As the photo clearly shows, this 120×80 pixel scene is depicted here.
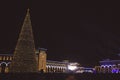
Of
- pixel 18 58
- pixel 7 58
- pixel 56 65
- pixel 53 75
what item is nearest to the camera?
pixel 53 75

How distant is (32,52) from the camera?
121 feet

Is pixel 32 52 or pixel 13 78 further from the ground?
pixel 32 52

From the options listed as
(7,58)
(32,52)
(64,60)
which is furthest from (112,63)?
(32,52)

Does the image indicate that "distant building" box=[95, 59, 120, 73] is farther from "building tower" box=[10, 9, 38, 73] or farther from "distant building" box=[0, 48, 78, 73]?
"building tower" box=[10, 9, 38, 73]

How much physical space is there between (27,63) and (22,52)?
1772 mm

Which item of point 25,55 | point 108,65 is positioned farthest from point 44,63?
point 25,55

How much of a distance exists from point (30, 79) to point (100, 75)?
9.92 metres

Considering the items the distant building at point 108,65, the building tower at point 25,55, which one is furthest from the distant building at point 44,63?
the building tower at point 25,55

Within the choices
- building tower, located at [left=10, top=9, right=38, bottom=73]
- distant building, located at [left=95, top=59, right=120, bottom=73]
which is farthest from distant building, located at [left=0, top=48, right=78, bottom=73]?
building tower, located at [left=10, top=9, right=38, bottom=73]

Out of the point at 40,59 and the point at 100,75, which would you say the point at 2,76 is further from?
the point at 40,59

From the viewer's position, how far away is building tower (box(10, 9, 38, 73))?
35.8m

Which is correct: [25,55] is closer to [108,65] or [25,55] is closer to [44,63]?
[44,63]

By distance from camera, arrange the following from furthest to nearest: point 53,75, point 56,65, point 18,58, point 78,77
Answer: point 56,65 → point 18,58 → point 78,77 → point 53,75

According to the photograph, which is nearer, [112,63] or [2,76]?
[2,76]
